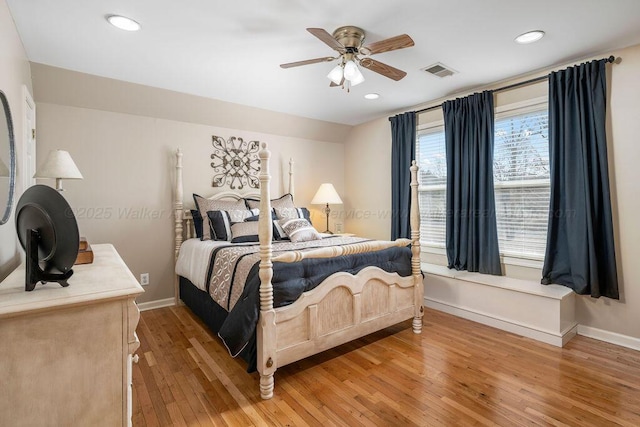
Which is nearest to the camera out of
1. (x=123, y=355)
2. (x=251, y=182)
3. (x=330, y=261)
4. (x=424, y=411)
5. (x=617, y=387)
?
(x=123, y=355)

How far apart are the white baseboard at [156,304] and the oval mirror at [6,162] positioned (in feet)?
6.43

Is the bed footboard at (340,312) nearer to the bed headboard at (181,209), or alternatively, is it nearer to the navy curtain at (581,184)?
the navy curtain at (581,184)

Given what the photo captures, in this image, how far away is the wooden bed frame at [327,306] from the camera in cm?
198

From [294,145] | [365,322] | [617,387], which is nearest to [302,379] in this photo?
[365,322]

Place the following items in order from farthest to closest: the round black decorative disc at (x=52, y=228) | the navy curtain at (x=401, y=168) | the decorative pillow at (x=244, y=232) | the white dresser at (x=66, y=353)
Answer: the navy curtain at (x=401, y=168) < the decorative pillow at (x=244, y=232) < the round black decorative disc at (x=52, y=228) < the white dresser at (x=66, y=353)

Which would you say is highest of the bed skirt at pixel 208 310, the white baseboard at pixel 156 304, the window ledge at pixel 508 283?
the window ledge at pixel 508 283

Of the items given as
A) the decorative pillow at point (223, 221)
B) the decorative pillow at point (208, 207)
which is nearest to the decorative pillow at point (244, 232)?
the decorative pillow at point (223, 221)

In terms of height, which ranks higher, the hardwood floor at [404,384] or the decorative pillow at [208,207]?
the decorative pillow at [208,207]

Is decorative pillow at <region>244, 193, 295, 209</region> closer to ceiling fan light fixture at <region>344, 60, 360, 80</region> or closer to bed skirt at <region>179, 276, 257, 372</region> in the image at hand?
bed skirt at <region>179, 276, 257, 372</region>

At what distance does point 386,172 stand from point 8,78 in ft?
12.5

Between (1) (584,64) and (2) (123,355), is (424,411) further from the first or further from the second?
(1) (584,64)

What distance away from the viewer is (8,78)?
1.89 metres

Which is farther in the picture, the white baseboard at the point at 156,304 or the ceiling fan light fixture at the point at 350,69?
the white baseboard at the point at 156,304

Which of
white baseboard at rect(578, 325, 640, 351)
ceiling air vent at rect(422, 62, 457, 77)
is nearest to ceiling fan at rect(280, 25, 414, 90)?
ceiling air vent at rect(422, 62, 457, 77)
